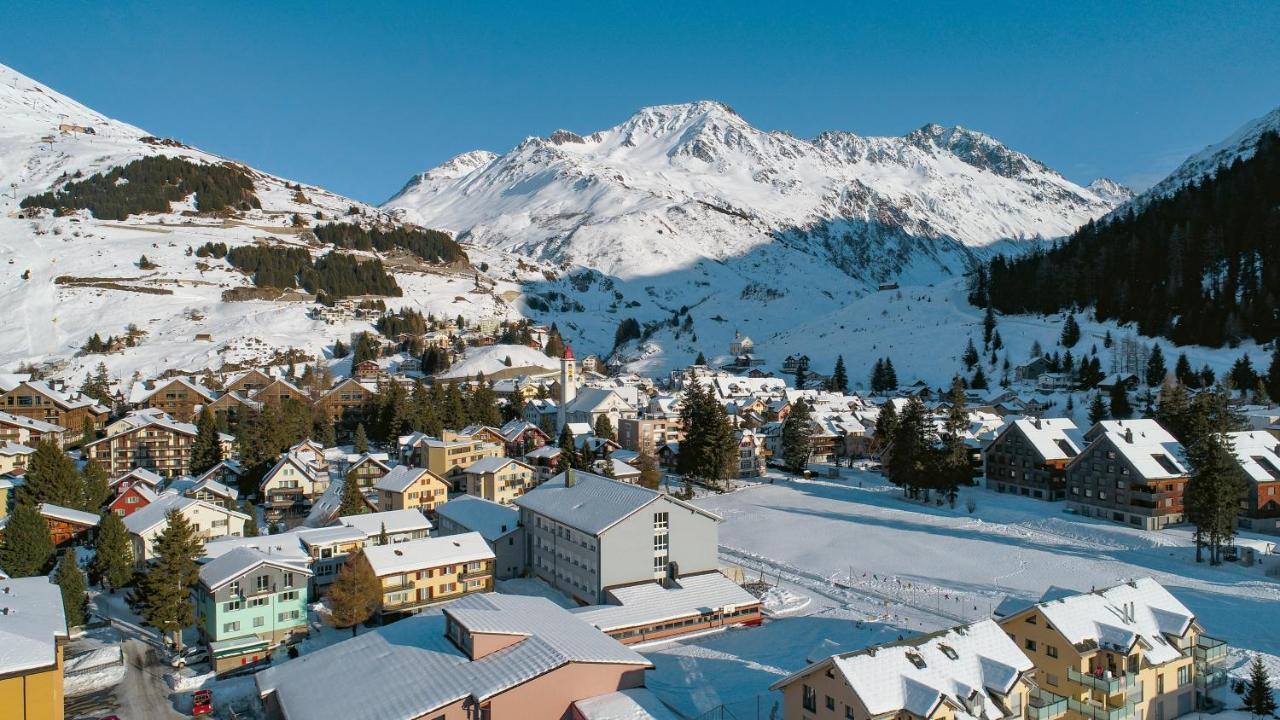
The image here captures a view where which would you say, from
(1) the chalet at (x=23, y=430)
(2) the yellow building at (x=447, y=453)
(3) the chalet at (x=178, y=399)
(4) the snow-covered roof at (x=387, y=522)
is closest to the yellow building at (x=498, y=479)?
(2) the yellow building at (x=447, y=453)

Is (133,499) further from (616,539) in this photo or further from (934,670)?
(934,670)

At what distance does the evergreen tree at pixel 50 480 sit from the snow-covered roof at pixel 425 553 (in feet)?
70.1

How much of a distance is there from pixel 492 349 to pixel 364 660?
8851 cm

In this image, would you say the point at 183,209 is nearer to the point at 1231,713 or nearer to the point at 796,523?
the point at 796,523

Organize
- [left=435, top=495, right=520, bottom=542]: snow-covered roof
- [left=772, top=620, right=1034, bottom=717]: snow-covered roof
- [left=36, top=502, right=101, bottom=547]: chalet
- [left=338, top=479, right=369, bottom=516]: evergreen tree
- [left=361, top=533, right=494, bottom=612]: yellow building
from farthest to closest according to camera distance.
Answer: [left=338, top=479, right=369, bottom=516]: evergreen tree → [left=36, top=502, right=101, bottom=547]: chalet → [left=435, top=495, right=520, bottom=542]: snow-covered roof → [left=361, top=533, right=494, bottom=612]: yellow building → [left=772, top=620, right=1034, bottom=717]: snow-covered roof

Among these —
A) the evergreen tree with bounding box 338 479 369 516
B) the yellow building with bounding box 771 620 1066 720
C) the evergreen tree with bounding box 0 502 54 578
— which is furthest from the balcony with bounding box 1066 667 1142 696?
the evergreen tree with bounding box 0 502 54 578

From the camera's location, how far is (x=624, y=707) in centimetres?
1983

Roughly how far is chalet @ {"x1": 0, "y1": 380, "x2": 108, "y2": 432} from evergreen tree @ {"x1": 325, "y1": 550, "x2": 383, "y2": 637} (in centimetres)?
4804

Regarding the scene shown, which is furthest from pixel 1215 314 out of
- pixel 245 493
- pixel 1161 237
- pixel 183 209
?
pixel 183 209

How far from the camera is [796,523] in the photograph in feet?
144

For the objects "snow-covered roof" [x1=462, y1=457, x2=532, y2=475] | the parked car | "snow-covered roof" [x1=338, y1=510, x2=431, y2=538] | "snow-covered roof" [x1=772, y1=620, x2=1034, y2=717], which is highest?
"snow-covered roof" [x1=462, y1=457, x2=532, y2=475]

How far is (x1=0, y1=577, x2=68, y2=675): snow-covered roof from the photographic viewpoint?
18016 mm

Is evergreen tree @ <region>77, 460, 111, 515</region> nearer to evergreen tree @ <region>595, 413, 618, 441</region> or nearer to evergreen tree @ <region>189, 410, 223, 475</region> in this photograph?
evergreen tree @ <region>189, 410, 223, 475</region>

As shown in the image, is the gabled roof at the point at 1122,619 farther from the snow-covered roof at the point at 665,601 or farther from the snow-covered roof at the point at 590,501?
the snow-covered roof at the point at 590,501
